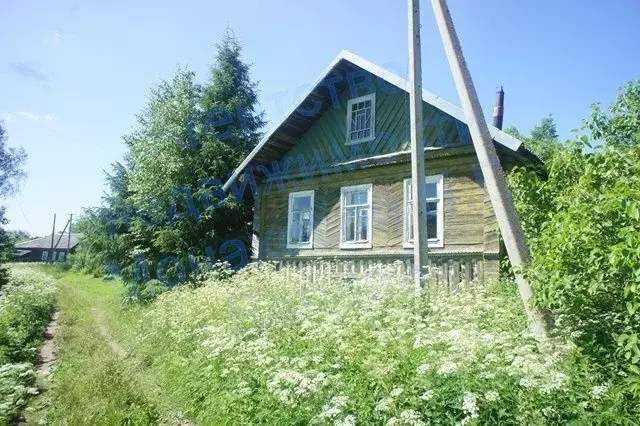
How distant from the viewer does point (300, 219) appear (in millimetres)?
13641

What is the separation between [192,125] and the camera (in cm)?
1650

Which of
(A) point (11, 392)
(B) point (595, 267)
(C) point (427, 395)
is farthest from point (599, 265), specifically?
(A) point (11, 392)

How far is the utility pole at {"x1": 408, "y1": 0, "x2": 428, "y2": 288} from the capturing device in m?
7.13

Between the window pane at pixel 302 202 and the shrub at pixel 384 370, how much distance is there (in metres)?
6.47

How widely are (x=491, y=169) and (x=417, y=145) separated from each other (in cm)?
198

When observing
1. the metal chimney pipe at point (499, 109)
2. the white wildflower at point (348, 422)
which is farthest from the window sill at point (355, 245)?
the white wildflower at point (348, 422)

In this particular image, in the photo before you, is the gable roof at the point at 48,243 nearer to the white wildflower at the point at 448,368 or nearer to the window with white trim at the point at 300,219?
the window with white trim at the point at 300,219

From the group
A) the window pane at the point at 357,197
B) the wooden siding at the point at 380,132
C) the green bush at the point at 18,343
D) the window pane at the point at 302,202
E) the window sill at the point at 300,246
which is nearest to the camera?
the green bush at the point at 18,343

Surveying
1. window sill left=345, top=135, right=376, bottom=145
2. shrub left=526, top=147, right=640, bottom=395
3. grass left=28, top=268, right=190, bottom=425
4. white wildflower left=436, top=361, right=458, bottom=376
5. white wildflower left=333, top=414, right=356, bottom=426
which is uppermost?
window sill left=345, top=135, right=376, bottom=145

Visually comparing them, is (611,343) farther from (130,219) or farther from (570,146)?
(130,219)

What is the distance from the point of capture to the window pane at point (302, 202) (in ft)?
44.6

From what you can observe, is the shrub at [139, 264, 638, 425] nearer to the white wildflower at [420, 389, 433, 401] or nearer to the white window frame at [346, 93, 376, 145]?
the white wildflower at [420, 389, 433, 401]

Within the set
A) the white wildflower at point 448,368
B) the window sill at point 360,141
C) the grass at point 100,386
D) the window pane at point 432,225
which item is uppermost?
the window sill at point 360,141

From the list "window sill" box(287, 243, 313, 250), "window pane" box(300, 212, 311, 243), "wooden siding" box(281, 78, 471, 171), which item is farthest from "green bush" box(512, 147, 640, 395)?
"window pane" box(300, 212, 311, 243)
